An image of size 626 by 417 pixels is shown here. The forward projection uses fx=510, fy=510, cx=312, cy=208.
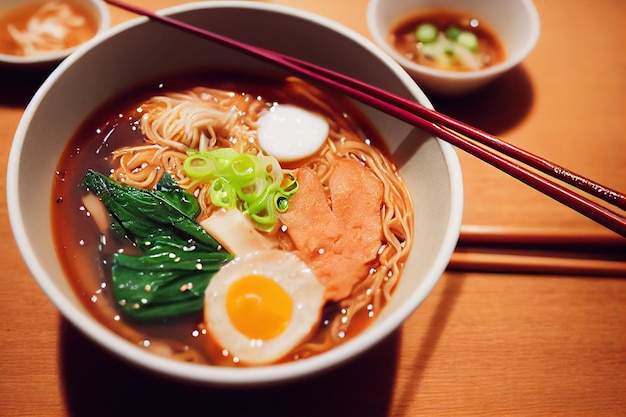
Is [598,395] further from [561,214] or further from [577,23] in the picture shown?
[577,23]

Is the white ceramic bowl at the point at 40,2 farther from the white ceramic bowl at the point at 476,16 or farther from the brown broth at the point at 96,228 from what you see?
the white ceramic bowl at the point at 476,16

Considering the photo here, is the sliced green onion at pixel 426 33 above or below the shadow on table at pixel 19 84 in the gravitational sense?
above

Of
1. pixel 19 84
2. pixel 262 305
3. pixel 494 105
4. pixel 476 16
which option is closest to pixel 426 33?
pixel 476 16

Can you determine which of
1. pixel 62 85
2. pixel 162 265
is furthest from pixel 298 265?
pixel 62 85

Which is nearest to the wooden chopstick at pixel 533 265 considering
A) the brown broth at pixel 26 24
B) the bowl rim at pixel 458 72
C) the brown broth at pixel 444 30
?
the bowl rim at pixel 458 72

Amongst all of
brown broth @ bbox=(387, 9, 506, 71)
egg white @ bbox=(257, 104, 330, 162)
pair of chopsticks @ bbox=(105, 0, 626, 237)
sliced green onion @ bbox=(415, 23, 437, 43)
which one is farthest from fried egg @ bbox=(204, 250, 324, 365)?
sliced green onion @ bbox=(415, 23, 437, 43)
